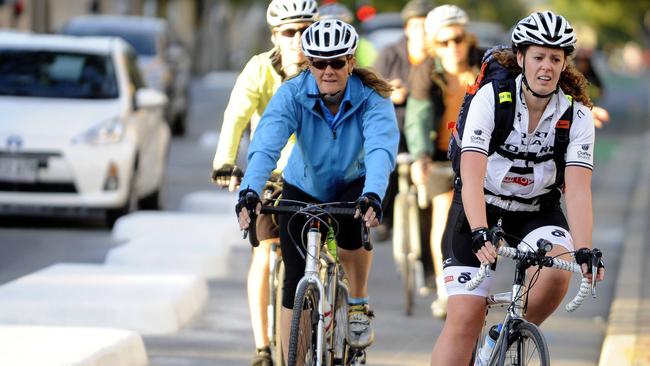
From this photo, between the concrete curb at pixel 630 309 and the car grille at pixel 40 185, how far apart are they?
188 inches

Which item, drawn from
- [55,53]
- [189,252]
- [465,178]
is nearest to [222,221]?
[189,252]

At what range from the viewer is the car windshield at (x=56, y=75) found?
15039 millimetres

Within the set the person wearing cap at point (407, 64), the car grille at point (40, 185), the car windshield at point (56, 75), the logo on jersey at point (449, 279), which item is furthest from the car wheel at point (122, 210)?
the logo on jersey at point (449, 279)

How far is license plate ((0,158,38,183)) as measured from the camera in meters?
14.2

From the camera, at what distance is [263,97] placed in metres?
7.96

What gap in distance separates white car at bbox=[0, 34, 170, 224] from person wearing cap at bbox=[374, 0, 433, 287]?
293 centimetres

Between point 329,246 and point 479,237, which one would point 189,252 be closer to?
point 329,246

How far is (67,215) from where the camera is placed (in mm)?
15969

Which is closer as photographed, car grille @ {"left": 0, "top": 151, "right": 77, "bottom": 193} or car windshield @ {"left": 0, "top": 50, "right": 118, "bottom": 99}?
car grille @ {"left": 0, "top": 151, "right": 77, "bottom": 193}

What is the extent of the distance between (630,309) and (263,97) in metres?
3.61

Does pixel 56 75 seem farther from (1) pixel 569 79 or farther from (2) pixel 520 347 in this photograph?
(2) pixel 520 347

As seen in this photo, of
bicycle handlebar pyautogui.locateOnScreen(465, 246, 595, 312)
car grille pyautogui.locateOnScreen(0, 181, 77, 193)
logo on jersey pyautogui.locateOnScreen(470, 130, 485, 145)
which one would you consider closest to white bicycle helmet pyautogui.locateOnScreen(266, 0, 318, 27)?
logo on jersey pyautogui.locateOnScreen(470, 130, 485, 145)

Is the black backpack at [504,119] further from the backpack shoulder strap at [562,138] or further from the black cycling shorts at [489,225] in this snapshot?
the black cycling shorts at [489,225]

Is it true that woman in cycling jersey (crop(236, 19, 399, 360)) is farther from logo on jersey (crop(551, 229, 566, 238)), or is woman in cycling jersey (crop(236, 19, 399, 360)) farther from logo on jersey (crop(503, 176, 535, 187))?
logo on jersey (crop(551, 229, 566, 238))
